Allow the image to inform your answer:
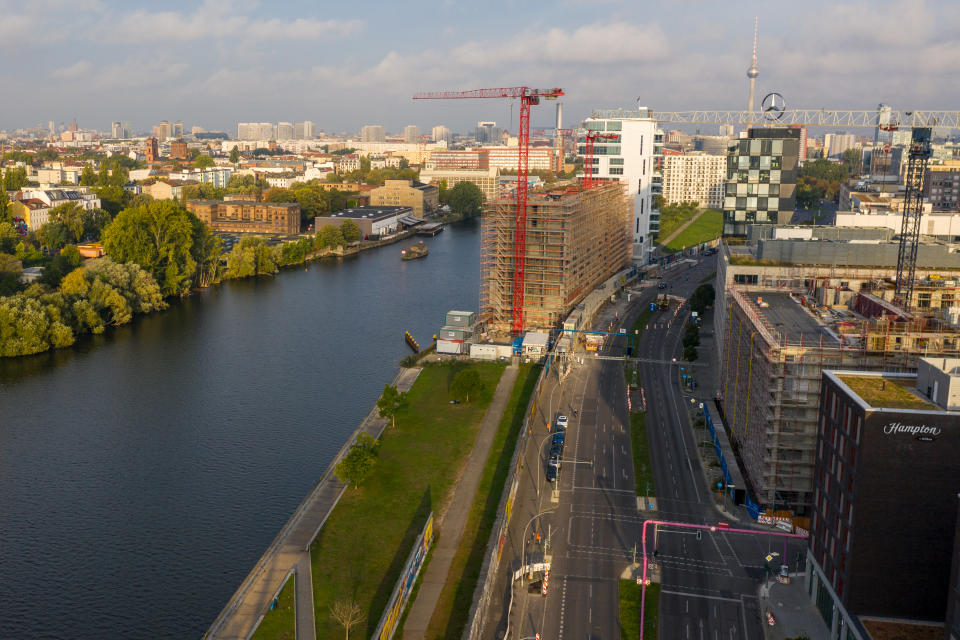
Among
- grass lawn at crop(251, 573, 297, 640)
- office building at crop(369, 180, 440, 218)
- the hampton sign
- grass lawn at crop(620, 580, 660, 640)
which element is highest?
office building at crop(369, 180, 440, 218)

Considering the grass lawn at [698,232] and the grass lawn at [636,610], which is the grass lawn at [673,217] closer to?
the grass lawn at [698,232]

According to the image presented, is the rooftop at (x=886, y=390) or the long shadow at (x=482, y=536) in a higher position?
the rooftop at (x=886, y=390)

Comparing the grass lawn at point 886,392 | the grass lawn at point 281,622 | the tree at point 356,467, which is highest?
the grass lawn at point 886,392

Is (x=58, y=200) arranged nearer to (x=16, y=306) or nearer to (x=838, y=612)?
(x=16, y=306)

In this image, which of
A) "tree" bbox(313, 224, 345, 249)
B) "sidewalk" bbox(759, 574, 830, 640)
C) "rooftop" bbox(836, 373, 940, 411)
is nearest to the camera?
"rooftop" bbox(836, 373, 940, 411)

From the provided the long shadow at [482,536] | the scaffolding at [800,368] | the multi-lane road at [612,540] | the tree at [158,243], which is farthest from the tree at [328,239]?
the scaffolding at [800,368]

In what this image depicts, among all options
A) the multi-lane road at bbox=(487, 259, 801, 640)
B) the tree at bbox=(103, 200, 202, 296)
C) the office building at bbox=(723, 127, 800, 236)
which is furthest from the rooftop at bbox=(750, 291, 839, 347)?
the tree at bbox=(103, 200, 202, 296)

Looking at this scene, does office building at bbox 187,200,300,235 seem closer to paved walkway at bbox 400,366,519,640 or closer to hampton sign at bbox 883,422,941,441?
paved walkway at bbox 400,366,519,640
